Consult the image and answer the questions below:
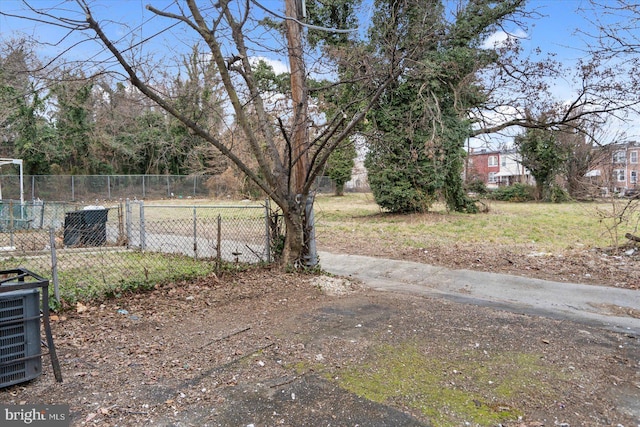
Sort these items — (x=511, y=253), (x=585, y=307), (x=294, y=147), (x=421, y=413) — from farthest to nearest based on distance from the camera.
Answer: (x=511, y=253) → (x=294, y=147) → (x=585, y=307) → (x=421, y=413)

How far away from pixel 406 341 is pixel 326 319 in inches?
37.9

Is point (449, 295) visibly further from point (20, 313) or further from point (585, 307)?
point (20, 313)

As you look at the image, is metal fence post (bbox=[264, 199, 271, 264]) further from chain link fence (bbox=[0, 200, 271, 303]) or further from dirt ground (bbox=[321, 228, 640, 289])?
dirt ground (bbox=[321, 228, 640, 289])

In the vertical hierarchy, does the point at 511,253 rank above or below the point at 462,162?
below

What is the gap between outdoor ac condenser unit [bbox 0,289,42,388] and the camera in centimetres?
263

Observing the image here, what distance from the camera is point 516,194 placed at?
89.5ft

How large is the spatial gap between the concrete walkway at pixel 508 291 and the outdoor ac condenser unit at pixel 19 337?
4338 millimetres

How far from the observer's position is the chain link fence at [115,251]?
5.45m

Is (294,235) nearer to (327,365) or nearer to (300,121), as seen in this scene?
(300,121)

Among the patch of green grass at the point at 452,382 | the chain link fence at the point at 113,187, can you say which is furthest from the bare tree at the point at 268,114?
the chain link fence at the point at 113,187

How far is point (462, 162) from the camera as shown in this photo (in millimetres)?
15664

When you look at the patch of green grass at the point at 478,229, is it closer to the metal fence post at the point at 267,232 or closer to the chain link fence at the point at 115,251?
the chain link fence at the point at 115,251

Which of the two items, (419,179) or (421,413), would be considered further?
(419,179)

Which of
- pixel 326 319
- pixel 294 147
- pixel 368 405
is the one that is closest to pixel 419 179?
pixel 294 147
